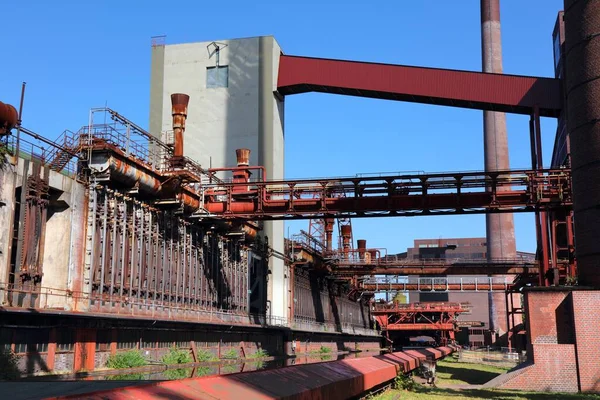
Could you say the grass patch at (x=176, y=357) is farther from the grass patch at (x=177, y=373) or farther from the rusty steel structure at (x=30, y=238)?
the rusty steel structure at (x=30, y=238)

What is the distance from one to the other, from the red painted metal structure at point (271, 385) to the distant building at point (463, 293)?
89.9m

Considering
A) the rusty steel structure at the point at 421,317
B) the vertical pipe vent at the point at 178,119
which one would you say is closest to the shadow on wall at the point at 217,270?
the vertical pipe vent at the point at 178,119

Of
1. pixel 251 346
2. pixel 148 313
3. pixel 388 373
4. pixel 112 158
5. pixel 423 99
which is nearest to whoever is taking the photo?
pixel 388 373

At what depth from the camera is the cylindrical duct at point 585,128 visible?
24.1 metres

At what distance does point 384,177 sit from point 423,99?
18145mm

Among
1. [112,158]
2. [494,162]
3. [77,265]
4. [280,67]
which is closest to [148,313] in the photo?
[77,265]

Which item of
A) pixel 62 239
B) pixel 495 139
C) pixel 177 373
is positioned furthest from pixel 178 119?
pixel 495 139

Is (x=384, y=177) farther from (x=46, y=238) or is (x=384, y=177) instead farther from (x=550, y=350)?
(x=46, y=238)

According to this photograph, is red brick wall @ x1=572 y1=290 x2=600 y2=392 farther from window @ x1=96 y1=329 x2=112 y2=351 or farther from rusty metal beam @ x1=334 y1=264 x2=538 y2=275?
rusty metal beam @ x1=334 y1=264 x2=538 y2=275

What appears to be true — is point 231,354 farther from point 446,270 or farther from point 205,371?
point 446,270

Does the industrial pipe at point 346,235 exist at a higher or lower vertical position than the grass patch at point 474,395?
higher

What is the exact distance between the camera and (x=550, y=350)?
23.4 m

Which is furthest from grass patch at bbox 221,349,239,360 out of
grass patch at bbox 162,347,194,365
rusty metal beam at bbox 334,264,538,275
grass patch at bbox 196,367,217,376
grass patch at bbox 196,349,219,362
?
rusty metal beam at bbox 334,264,538,275

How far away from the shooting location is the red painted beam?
42.8 meters
